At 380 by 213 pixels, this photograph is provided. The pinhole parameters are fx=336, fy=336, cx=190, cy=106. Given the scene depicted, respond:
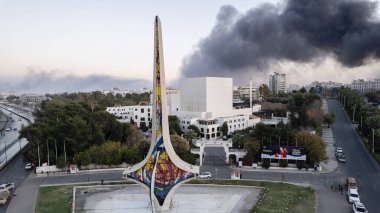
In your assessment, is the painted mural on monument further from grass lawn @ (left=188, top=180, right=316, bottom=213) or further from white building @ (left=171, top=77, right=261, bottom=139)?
white building @ (left=171, top=77, right=261, bottom=139)

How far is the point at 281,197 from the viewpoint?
2758 centimetres

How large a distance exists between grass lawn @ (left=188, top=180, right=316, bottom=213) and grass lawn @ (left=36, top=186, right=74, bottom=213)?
38.5 feet

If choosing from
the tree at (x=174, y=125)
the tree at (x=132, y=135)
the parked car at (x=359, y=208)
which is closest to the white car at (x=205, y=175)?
the tree at (x=132, y=135)

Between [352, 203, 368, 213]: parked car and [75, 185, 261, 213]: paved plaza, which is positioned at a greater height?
[352, 203, 368, 213]: parked car

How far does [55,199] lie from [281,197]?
18.7 m

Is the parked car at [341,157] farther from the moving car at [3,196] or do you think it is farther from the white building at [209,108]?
the moving car at [3,196]

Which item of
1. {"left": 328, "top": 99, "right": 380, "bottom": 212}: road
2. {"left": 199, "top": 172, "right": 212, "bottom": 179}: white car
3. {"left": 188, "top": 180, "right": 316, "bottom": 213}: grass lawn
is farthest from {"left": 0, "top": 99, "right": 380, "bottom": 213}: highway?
{"left": 199, "top": 172, "right": 212, "bottom": 179}: white car

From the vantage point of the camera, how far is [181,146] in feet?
135

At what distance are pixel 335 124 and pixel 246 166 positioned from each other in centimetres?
3869

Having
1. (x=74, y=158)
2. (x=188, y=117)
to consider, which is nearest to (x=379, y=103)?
(x=188, y=117)

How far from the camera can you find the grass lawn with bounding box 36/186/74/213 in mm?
25859

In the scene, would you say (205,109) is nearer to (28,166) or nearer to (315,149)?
(315,149)

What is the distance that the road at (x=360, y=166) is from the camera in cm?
2748

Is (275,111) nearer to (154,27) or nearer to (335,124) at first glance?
(335,124)
